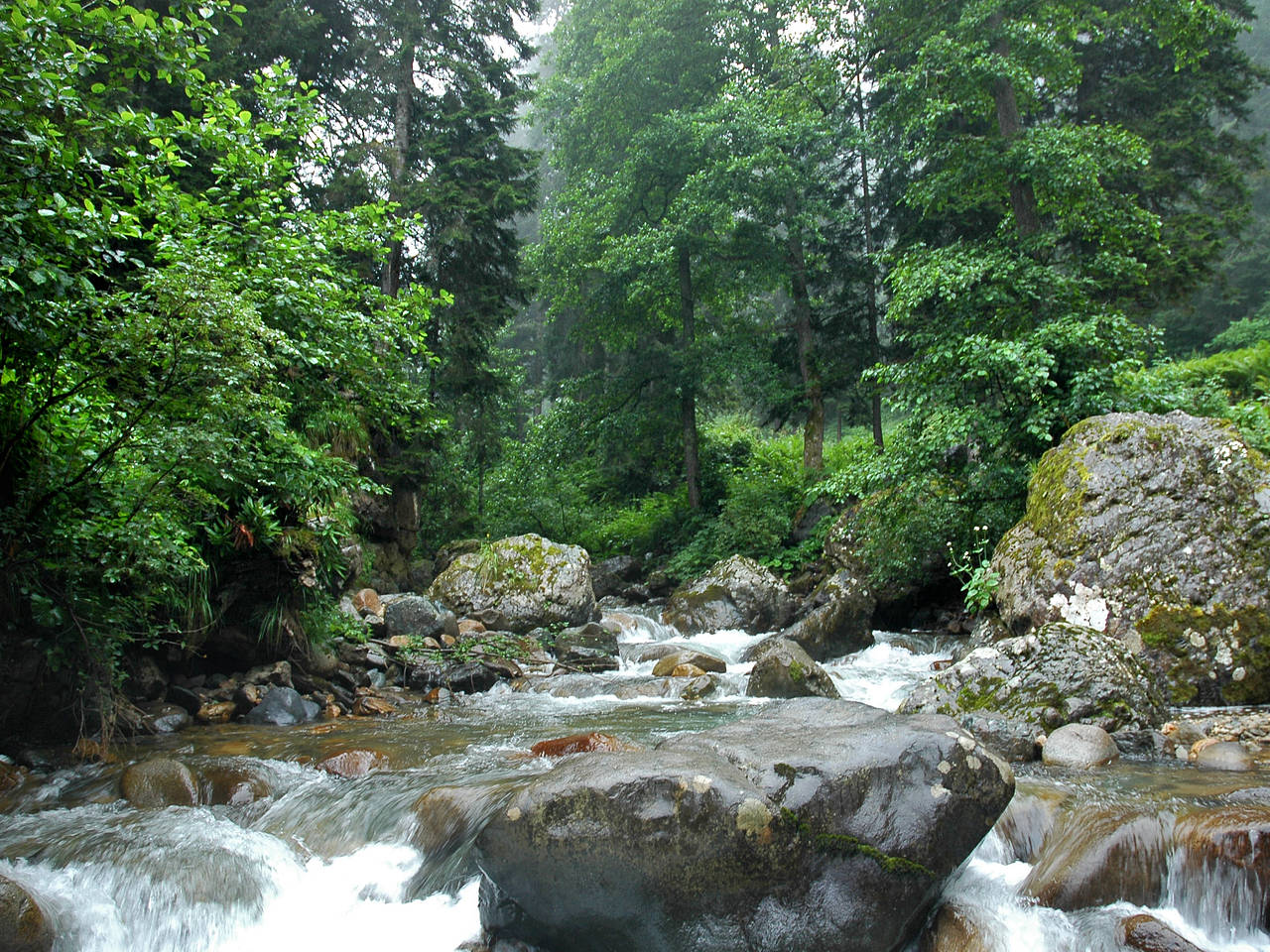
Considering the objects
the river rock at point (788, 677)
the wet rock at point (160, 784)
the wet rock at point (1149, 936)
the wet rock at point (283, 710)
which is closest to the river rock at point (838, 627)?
the river rock at point (788, 677)

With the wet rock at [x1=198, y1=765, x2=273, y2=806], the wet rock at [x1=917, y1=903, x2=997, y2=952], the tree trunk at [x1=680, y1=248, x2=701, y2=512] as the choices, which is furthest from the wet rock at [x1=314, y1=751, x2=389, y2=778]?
the tree trunk at [x1=680, y1=248, x2=701, y2=512]

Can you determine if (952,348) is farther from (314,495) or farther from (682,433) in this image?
(682,433)

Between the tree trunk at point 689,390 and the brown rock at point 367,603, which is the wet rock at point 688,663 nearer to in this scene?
the brown rock at point 367,603

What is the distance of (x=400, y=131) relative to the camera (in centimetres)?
1683

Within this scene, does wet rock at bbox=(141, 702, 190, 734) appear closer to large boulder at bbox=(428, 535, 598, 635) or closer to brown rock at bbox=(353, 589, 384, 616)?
brown rock at bbox=(353, 589, 384, 616)

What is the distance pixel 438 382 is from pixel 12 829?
1319cm

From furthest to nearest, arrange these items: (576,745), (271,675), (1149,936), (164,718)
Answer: (271,675)
(164,718)
(576,745)
(1149,936)

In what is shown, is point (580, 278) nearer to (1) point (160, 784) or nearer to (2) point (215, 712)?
(2) point (215, 712)

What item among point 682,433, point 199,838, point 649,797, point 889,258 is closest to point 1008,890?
point 649,797

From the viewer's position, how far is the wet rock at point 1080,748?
5.27m

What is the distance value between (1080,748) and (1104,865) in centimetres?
168

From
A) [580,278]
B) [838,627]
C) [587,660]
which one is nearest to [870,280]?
[580,278]

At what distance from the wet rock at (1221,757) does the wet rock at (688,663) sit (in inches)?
214

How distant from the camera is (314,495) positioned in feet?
23.0
